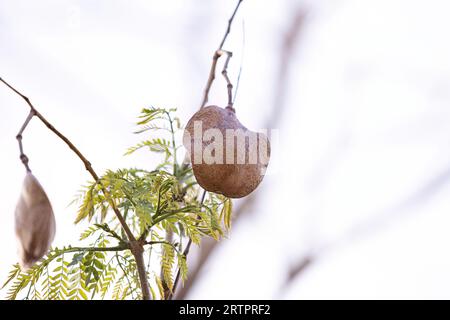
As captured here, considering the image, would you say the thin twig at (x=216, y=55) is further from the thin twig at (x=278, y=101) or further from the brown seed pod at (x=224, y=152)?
the thin twig at (x=278, y=101)

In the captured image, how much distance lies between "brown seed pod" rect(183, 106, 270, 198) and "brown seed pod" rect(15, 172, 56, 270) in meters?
0.09

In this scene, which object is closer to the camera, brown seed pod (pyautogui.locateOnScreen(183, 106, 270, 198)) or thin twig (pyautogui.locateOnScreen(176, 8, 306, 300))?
brown seed pod (pyautogui.locateOnScreen(183, 106, 270, 198))

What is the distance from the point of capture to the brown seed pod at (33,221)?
1.18 feet

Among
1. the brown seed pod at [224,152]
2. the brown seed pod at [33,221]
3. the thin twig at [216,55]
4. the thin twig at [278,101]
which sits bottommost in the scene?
the brown seed pod at [33,221]

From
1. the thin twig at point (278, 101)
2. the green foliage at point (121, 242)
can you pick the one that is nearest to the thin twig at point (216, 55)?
the green foliage at point (121, 242)

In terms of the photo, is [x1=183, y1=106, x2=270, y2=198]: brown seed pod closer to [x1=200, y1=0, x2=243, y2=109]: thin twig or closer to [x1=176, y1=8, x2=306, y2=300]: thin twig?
[x1=200, y1=0, x2=243, y2=109]: thin twig

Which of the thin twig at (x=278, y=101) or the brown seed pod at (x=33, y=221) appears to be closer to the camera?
the brown seed pod at (x=33, y=221)

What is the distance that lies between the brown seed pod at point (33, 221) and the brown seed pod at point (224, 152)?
0.09 metres

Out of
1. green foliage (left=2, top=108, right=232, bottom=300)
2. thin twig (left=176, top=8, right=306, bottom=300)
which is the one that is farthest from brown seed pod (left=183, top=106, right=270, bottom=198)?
thin twig (left=176, top=8, right=306, bottom=300)

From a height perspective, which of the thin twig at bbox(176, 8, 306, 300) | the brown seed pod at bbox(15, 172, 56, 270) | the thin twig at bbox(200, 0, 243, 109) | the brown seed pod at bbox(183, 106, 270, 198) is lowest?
the brown seed pod at bbox(15, 172, 56, 270)

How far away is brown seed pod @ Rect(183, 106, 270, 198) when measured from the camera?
1.28 feet
